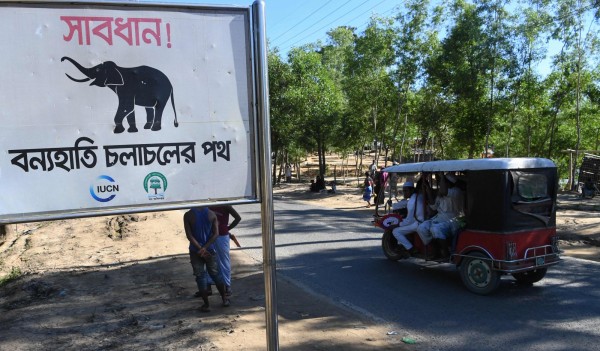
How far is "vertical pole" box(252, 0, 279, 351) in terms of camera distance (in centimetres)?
277

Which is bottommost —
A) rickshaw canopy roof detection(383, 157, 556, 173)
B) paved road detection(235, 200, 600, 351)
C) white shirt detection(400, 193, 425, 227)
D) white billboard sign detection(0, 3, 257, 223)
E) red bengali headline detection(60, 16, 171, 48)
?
paved road detection(235, 200, 600, 351)

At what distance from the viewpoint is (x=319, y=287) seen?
786cm

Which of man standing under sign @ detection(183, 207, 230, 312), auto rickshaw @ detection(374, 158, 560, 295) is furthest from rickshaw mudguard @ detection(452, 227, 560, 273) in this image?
man standing under sign @ detection(183, 207, 230, 312)

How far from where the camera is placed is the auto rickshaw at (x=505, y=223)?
703 centimetres

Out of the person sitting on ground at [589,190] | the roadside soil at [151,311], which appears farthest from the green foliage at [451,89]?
the roadside soil at [151,311]

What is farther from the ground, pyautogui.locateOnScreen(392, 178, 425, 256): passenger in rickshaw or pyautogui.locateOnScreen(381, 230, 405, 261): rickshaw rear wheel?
pyautogui.locateOnScreen(392, 178, 425, 256): passenger in rickshaw

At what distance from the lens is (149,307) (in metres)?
6.66

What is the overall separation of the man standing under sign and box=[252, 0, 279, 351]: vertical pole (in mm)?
3696

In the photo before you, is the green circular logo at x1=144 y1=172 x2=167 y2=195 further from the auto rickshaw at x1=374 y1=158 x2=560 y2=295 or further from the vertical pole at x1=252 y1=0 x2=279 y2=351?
the auto rickshaw at x1=374 y1=158 x2=560 y2=295

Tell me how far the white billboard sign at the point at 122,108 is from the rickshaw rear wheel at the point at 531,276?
6339 mm

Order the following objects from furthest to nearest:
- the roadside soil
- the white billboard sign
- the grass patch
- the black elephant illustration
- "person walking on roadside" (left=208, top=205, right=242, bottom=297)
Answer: the grass patch
"person walking on roadside" (left=208, top=205, right=242, bottom=297)
the roadside soil
the black elephant illustration
the white billboard sign

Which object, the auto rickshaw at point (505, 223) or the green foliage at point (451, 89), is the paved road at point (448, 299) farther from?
the green foliage at point (451, 89)

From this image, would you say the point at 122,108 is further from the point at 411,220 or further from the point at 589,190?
the point at 589,190

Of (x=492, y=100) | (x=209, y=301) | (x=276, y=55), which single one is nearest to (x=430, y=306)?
(x=209, y=301)
